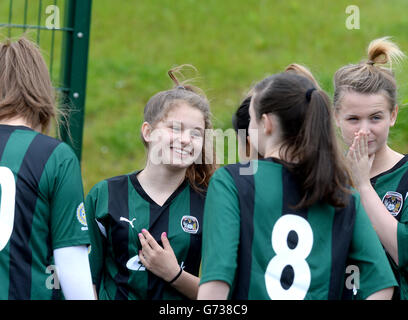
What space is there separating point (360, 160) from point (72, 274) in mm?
1256

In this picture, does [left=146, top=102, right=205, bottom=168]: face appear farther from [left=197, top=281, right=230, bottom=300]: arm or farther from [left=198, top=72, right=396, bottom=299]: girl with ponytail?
[left=197, top=281, right=230, bottom=300]: arm

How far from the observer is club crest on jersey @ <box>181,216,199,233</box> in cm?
275

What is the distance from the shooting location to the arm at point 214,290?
2111 mm

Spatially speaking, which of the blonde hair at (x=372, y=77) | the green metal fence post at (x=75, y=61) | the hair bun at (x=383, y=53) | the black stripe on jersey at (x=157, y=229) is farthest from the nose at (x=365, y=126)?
the green metal fence post at (x=75, y=61)

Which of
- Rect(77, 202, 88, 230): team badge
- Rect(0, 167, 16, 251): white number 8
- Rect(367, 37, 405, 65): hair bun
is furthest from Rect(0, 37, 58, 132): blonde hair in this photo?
Rect(367, 37, 405, 65): hair bun

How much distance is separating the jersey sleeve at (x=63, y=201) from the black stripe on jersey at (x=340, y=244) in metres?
0.91

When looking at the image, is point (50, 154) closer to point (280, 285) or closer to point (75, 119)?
point (280, 285)

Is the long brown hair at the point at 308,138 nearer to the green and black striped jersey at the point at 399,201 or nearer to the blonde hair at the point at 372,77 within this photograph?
the green and black striped jersey at the point at 399,201

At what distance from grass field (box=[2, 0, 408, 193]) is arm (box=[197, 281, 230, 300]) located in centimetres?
510

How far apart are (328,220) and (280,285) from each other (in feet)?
0.96

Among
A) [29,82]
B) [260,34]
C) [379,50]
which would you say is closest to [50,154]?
[29,82]

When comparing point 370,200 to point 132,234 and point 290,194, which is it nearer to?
point 290,194

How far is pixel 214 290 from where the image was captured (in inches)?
83.1

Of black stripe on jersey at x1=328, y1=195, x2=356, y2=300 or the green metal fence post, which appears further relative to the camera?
the green metal fence post
